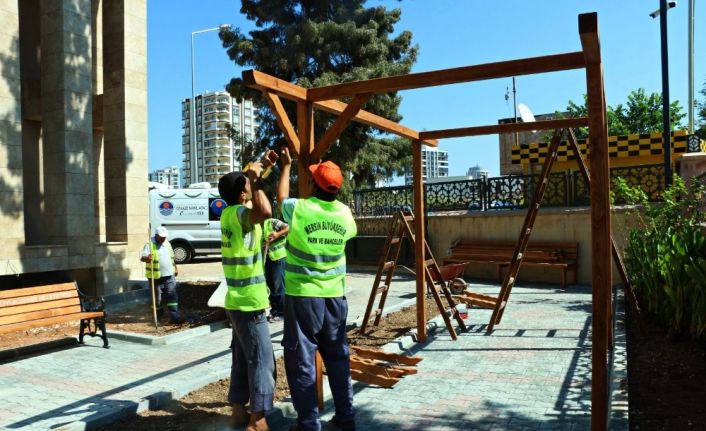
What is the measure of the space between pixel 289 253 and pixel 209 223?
663 inches

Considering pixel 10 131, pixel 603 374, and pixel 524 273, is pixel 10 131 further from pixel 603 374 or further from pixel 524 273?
pixel 524 273

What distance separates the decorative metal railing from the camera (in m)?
13.0

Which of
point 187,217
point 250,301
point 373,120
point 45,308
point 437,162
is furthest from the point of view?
point 437,162

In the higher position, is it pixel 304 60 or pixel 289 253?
pixel 304 60

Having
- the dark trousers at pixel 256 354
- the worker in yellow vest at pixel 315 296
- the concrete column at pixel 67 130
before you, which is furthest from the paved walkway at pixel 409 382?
the concrete column at pixel 67 130

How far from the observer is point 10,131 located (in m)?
8.98

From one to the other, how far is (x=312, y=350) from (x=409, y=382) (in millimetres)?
1875

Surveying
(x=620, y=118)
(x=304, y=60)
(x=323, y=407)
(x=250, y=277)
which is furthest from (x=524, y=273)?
(x=620, y=118)

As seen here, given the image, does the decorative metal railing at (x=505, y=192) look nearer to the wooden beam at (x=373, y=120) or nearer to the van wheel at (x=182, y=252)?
the wooden beam at (x=373, y=120)

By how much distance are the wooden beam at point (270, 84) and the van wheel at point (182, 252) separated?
1644cm

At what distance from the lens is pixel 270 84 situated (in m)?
4.54

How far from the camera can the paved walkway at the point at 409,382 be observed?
4.48 meters

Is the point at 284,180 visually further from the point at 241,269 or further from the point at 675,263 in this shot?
the point at 675,263

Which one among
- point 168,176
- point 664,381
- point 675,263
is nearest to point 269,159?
point 664,381
